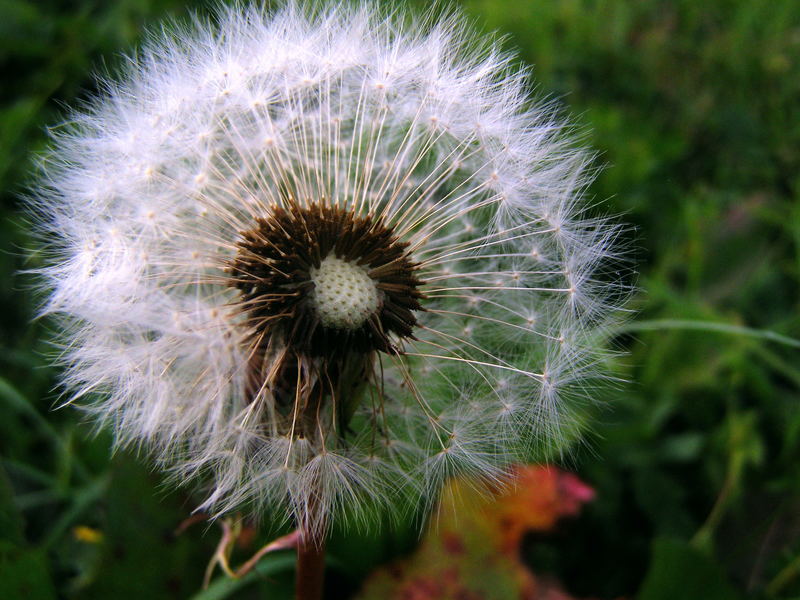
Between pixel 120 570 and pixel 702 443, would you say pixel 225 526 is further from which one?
pixel 702 443

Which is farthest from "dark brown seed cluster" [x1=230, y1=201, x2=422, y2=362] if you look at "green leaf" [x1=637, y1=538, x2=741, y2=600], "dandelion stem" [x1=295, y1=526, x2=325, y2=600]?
"green leaf" [x1=637, y1=538, x2=741, y2=600]

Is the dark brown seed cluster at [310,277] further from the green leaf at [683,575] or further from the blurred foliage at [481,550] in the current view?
the green leaf at [683,575]

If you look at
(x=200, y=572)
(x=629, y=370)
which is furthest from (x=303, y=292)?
(x=629, y=370)

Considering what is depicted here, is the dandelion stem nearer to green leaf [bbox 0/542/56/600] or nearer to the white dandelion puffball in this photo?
the white dandelion puffball

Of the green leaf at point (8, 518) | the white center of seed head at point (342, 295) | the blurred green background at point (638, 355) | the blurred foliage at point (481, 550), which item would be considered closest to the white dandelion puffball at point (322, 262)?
the white center of seed head at point (342, 295)

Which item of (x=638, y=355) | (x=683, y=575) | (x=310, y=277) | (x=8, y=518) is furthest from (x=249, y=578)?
(x=638, y=355)
